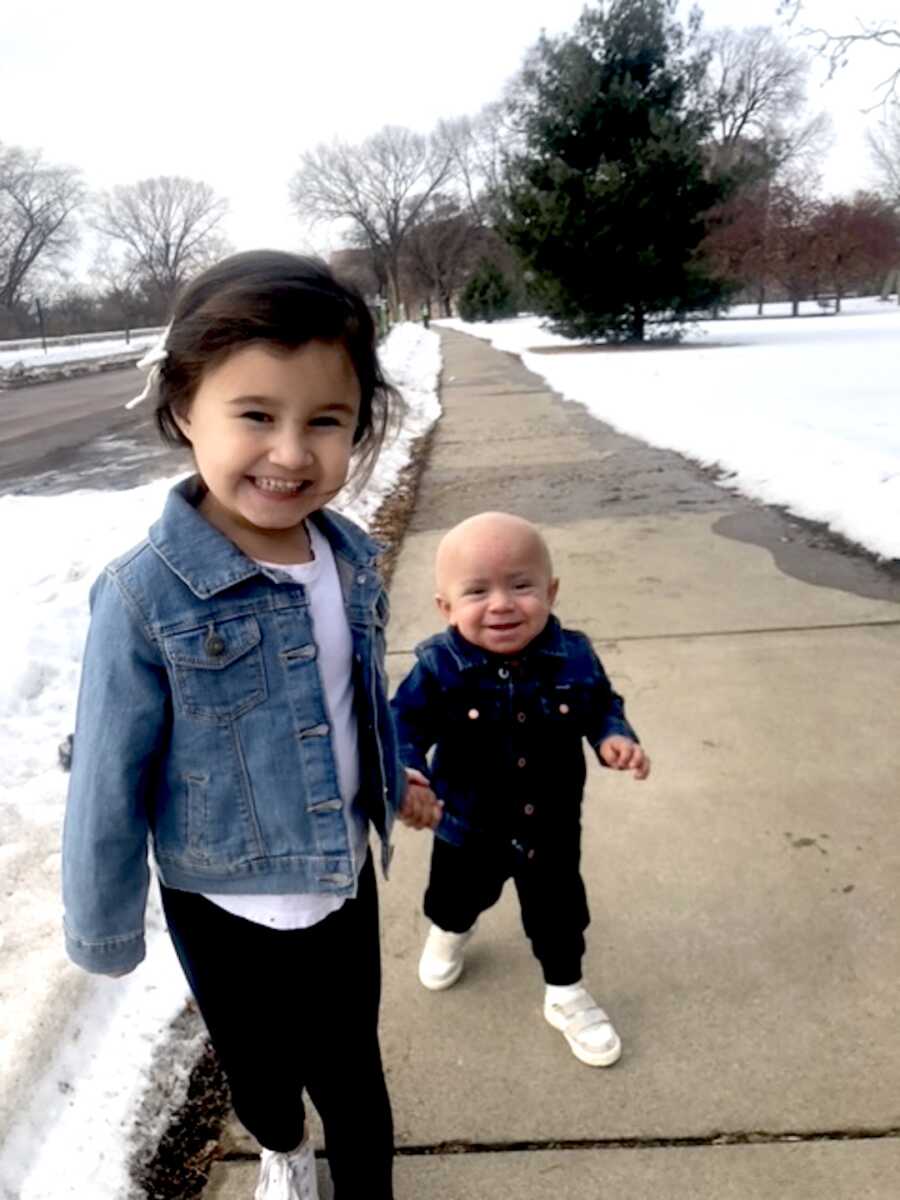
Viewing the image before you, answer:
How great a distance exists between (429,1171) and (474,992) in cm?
49

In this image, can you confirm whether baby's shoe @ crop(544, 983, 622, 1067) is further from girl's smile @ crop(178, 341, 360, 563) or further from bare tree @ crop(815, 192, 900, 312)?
bare tree @ crop(815, 192, 900, 312)

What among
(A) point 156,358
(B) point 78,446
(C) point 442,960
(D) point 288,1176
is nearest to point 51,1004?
(D) point 288,1176

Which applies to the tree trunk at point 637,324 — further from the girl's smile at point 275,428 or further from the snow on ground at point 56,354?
the girl's smile at point 275,428

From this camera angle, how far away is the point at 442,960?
7.48 feet

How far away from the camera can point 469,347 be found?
101 feet

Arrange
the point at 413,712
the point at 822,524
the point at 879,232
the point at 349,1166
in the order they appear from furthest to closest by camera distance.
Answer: the point at 879,232, the point at 822,524, the point at 413,712, the point at 349,1166

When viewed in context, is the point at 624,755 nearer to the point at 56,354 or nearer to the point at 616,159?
the point at 616,159

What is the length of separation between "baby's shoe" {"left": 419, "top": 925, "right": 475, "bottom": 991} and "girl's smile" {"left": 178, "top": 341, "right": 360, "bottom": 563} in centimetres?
126

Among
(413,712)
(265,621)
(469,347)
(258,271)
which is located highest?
(258,271)

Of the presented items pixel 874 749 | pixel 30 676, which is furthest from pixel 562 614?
pixel 30 676

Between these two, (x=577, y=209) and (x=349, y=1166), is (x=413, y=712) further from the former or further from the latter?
(x=577, y=209)

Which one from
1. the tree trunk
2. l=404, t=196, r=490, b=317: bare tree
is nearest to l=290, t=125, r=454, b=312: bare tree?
l=404, t=196, r=490, b=317: bare tree

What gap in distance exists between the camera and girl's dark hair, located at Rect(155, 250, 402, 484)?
1.28m

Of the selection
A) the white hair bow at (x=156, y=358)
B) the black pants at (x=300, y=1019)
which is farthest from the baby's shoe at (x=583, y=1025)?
the white hair bow at (x=156, y=358)
